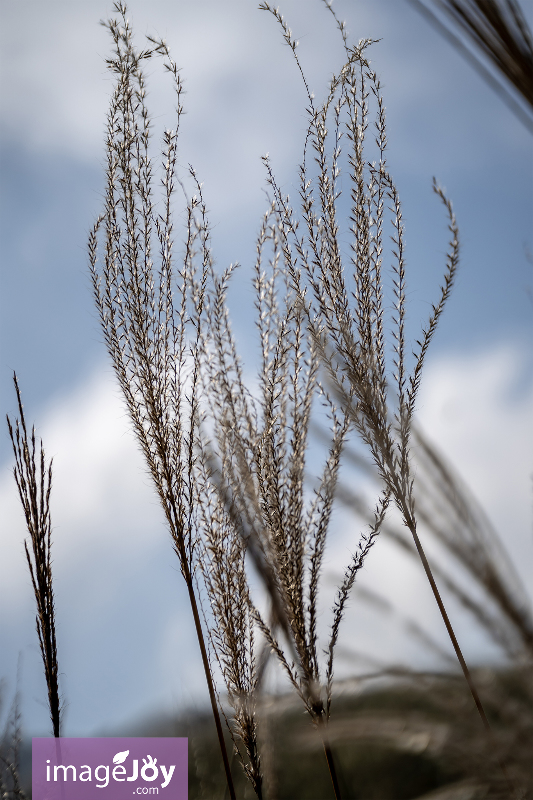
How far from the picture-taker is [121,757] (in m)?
2.58

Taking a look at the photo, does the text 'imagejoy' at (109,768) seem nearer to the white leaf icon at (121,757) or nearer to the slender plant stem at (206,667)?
the white leaf icon at (121,757)

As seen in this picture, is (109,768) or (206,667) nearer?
(206,667)

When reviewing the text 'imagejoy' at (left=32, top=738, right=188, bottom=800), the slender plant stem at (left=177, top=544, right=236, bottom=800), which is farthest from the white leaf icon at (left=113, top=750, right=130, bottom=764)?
the slender plant stem at (left=177, top=544, right=236, bottom=800)

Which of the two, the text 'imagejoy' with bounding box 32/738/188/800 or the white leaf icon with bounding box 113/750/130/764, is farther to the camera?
the white leaf icon with bounding box 113/750/130/764

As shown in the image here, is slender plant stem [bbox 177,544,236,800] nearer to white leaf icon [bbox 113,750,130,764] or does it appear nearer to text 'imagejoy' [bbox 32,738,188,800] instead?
A: text 'imagejoy' [bbox 32,738,188,800]

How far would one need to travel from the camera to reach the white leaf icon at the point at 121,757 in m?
2.54

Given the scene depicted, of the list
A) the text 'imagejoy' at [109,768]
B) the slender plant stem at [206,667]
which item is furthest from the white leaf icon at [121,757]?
the slender plant stem at [206,667]

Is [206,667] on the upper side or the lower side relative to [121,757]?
upper

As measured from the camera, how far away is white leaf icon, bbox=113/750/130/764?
8.34 feet

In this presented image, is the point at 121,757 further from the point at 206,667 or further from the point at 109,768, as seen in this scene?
the point at 206,667

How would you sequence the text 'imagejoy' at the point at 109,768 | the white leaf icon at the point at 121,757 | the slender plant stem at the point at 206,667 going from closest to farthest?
the slender plant stem at the point at 206,667
the text 'imagejoy' at the point at 109,768
the white leaf icon at the point at 121,757

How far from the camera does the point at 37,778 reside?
2.31 meters

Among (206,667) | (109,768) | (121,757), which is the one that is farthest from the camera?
(121,757)

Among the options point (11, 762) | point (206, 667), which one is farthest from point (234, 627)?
point (11, 762)
